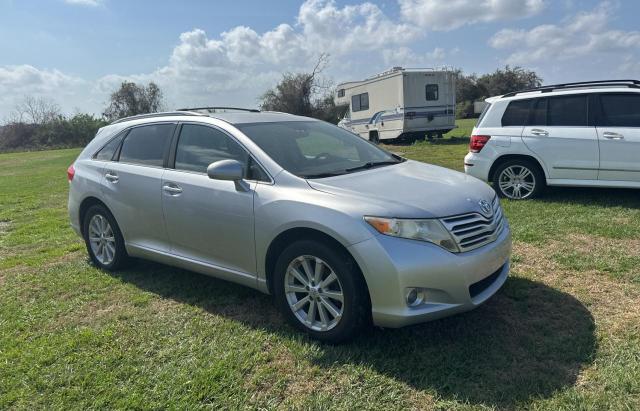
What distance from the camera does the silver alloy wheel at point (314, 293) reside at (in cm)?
333

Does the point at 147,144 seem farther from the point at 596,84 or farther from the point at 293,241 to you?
the point at 596,84

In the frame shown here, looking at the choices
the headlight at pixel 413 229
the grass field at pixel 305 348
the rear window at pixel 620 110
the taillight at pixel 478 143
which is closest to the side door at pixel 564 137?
the rear window at pixel 620 110

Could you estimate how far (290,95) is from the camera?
41312 millimetres

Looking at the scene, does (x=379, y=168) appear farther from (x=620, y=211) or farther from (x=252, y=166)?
(x=620, y=211)

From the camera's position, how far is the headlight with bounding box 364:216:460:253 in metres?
3.09

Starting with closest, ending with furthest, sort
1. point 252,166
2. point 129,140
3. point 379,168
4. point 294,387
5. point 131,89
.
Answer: point 294,387
point 252,166
point 379,168
point 129,140
point 131,89

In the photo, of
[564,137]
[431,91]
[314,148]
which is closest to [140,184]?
[314,148]

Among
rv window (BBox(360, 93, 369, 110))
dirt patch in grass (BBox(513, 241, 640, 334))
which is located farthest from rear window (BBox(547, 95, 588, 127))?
rv window (BBox(360, 93, 369, 110))

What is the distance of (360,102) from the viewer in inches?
877

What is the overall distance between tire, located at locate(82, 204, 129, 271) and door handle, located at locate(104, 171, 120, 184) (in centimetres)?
33

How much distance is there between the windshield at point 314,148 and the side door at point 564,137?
3.76 m

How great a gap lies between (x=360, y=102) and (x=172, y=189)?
1884 centimetres

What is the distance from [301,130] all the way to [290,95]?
3788 cm

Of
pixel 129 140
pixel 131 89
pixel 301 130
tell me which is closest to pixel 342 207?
pixel 301 130
